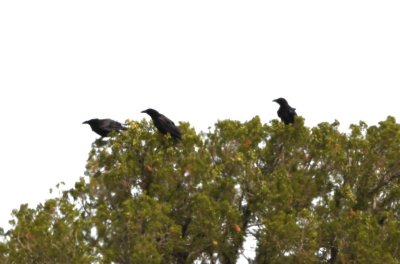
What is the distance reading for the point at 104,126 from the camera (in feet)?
98.2

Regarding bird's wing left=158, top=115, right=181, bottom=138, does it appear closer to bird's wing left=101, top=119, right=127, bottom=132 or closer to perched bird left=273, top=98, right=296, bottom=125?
bird's wing left=101, top=119, right=127, bottom=132

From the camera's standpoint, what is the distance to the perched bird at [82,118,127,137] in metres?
29.8

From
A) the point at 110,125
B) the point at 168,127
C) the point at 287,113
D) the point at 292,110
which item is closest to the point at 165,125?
the point at 168,127

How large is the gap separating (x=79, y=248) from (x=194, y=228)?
11.1 ft

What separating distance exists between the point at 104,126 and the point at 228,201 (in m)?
4.54

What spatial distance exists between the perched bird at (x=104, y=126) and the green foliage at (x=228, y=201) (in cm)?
35

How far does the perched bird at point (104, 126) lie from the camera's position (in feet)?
97.7

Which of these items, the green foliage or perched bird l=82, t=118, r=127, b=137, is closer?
the green foliage

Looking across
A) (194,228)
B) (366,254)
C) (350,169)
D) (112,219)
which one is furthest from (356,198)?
(112,219)

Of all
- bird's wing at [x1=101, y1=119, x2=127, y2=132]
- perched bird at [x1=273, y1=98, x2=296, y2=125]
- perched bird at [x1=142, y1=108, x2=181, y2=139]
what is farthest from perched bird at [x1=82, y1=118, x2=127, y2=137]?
perched bird at [x1=273, y1=98, x2=296, y2=125]

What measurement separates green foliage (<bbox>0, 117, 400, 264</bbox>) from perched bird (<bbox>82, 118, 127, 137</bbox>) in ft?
1.13

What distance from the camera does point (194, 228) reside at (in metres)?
27.5

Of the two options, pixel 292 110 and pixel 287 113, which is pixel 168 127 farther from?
pixel 292 110

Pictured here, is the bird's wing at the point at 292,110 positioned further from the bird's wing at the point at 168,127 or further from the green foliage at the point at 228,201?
the bird's wing at the point at 168,127
